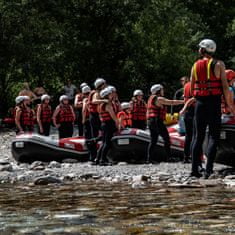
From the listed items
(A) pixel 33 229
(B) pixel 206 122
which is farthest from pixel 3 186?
(A) pixel 33 229

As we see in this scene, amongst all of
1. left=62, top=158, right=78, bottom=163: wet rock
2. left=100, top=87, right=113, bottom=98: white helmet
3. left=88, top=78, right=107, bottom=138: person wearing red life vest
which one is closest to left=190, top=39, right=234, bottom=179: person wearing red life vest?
left=100, top=87, right=113, bottom=98: white helmet

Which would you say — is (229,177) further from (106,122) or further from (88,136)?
(88,136)

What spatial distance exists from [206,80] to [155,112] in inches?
187

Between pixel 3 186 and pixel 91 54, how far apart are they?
74.9ft

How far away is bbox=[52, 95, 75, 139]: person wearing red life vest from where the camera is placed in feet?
57.9

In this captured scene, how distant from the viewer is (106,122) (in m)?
13.7

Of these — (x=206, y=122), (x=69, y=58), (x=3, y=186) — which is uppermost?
(x=69, y=58)

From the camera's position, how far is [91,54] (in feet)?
107

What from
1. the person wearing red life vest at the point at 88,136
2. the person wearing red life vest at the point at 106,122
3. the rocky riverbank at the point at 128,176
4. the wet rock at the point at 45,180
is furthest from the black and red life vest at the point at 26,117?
the wet rock at the point at 45,180

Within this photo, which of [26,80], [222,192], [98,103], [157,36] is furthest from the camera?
[157,36]

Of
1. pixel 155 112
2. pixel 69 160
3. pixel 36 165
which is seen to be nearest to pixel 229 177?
pixel 155 112

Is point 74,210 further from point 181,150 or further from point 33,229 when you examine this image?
point 181,150

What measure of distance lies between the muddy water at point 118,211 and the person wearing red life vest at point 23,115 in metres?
8.39

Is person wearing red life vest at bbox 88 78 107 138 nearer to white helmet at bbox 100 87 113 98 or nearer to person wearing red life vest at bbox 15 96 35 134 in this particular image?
white helmet at bbox 100 87 113 98
